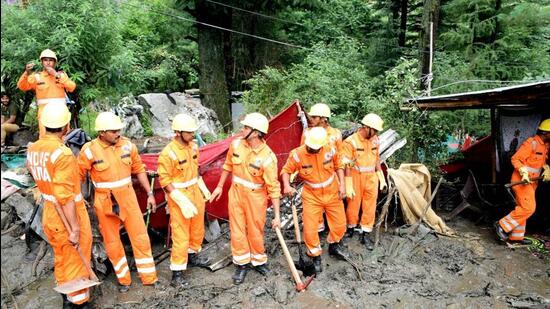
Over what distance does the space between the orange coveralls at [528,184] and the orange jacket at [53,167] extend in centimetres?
564

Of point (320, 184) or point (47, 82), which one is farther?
point (47, 82)

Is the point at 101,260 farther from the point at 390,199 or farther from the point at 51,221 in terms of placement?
the point at 390,199

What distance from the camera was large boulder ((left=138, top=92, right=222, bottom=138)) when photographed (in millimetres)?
10086

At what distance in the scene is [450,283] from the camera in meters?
4.80

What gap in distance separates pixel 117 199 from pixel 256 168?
1479mm

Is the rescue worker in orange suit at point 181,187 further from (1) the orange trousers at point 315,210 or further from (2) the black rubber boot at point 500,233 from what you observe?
(2) the black rubber boot at point 500,233

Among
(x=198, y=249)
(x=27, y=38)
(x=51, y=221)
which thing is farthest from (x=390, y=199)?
(x=27, y=38)

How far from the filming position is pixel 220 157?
17.9 ft

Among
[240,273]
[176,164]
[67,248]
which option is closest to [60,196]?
[67,248]

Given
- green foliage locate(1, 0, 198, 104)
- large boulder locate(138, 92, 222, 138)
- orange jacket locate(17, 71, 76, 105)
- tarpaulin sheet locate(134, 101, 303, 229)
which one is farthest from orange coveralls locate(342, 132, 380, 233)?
large boulder locate(138, 92, 222, 138)

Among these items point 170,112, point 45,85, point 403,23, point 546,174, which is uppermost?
point 403,23

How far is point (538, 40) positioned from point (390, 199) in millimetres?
8118

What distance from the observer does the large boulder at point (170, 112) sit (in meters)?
10.1

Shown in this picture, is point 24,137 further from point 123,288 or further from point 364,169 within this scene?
point 364,169
